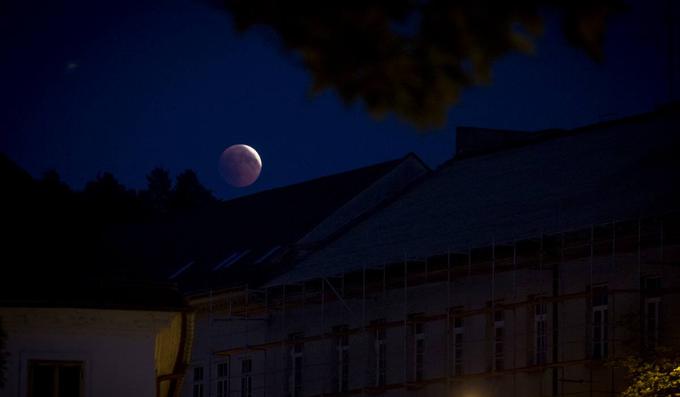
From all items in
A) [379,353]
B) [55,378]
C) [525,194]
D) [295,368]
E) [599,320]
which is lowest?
[55,378]

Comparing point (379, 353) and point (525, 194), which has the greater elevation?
point (525, 194)

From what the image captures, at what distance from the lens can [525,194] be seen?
3572cm

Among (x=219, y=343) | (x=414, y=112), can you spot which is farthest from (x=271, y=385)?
(x=414, y=112)

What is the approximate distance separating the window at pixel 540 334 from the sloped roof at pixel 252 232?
11.7m

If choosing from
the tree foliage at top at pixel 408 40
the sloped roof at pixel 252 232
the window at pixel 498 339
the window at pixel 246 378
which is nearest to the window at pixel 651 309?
the window at pixel 498 339

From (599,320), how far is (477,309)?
341 cm

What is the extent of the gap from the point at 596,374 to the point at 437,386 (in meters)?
5.70

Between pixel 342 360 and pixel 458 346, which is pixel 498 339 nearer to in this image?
pixel 458 346

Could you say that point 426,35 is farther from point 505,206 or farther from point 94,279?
point 505,206

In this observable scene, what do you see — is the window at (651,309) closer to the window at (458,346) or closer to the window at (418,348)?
the window at (458,346)

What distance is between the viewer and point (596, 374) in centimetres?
3016

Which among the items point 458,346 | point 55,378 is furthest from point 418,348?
point 55,378

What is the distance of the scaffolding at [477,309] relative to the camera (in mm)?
29797

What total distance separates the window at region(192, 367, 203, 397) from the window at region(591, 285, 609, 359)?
17.3 meters
